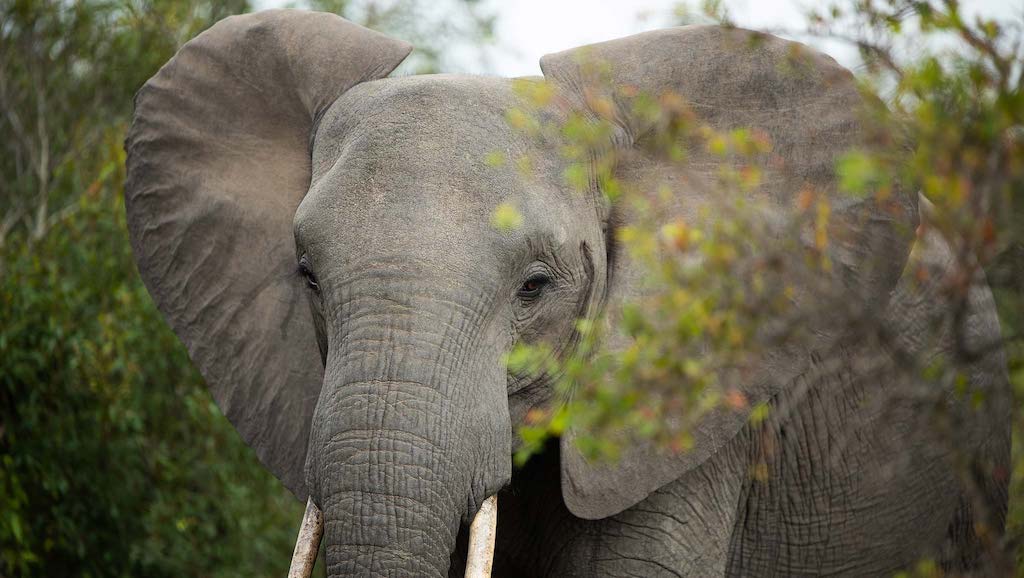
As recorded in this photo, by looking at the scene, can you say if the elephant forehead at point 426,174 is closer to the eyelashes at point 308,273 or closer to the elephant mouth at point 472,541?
the eyelashes at point 308,273

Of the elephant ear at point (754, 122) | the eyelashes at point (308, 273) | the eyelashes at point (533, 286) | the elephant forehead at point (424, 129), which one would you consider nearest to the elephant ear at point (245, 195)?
the elephant forehead at point (424, 129)

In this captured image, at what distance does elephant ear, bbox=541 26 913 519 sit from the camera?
3449mm

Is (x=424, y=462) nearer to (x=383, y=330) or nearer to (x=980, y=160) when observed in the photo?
(x=383, y=330)

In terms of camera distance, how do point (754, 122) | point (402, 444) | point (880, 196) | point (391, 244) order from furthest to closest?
point (754, 122) → point (391, 244) → point (402, 444) → point (880, 196)

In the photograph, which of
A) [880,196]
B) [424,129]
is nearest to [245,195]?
[424,129]

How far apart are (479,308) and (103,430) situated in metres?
3.48

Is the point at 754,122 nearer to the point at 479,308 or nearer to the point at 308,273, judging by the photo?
the point at 479,308

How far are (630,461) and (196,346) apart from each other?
4.45ft

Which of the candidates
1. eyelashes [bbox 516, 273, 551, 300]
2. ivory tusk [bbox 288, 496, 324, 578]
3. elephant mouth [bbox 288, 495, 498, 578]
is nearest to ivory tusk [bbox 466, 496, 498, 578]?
elephant mouth [bbox 288, 495, 498, 578]

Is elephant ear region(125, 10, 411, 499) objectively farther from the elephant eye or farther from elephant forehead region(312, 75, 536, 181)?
the elephant eye

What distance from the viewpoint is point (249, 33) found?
3.93 meters

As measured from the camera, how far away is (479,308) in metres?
3.05

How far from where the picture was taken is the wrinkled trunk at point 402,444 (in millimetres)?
2852

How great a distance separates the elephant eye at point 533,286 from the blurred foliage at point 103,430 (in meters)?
2.83
